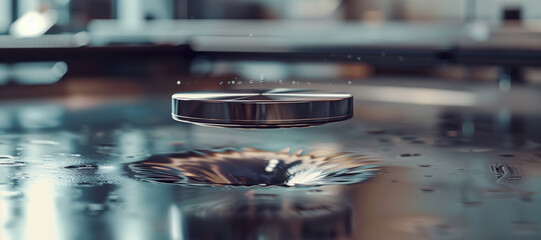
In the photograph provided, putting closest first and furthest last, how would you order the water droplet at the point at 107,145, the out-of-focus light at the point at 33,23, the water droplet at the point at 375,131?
the water droplet at the point at 107,145, the water droplet at the point at 375,131, the out-of-focus light at the point at 33,23

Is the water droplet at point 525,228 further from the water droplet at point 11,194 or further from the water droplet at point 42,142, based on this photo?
the water droplet at point 42,142

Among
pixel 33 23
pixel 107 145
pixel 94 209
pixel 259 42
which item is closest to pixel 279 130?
pixel 107 145

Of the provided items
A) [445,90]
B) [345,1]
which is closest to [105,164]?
[445,90]

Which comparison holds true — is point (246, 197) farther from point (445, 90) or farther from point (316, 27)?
point (316, 27)

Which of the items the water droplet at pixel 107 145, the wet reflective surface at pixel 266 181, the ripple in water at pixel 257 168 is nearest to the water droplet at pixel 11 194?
the wet reflective surface at pixel 266 181

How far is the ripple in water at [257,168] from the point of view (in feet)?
8.00

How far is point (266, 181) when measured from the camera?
2.54 meters

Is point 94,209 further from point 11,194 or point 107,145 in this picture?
point 107,145

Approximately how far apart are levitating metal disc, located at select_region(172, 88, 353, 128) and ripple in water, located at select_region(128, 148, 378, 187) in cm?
13

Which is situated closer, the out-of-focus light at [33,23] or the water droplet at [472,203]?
the water droplet at [472,203]

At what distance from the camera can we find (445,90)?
5.80m

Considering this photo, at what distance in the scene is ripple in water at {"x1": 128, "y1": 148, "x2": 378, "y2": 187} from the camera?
2.44 m

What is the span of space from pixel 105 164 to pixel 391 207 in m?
1.05

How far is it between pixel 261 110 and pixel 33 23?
735cm
